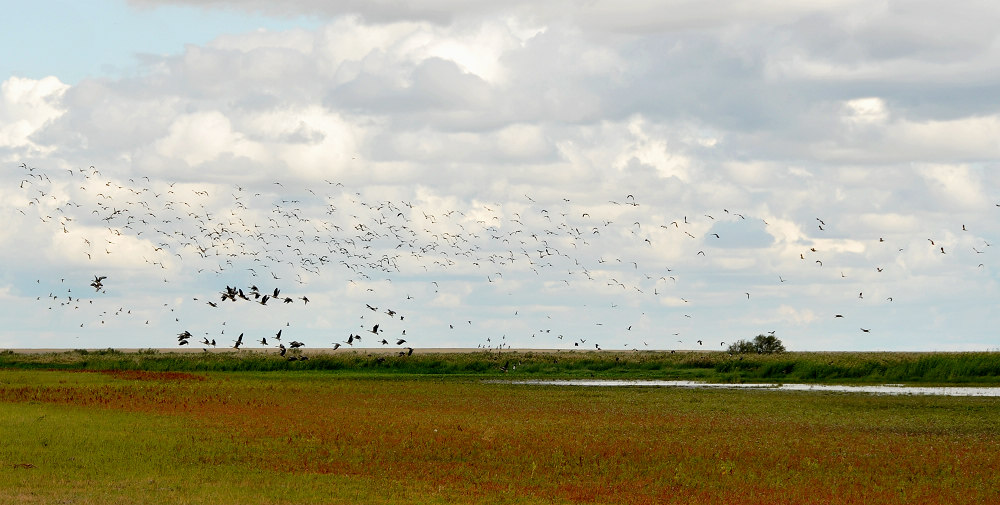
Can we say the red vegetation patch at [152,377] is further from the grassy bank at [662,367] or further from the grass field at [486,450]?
the grassy bank at [662,367]

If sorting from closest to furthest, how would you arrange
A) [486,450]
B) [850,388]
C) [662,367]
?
[486,450] → [850,388] → [662,367]

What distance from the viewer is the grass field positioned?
24984 millimetres

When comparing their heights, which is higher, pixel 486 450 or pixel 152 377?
pixel 152 377

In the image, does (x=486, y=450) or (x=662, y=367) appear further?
(x=662, y=367)

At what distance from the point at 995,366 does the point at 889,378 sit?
7784mm

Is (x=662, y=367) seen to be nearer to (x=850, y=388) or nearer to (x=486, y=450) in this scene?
(x=850, y=388)

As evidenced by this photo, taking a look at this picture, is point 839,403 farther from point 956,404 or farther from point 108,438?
point 108,438

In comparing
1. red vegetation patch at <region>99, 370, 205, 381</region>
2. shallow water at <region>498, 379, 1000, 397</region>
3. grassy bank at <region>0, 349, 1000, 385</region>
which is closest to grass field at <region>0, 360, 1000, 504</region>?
shallow water at <region>498, 379, 1000, 397</region>

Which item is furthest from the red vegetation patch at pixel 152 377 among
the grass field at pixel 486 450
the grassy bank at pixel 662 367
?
the grassy bank at pixel 662 367

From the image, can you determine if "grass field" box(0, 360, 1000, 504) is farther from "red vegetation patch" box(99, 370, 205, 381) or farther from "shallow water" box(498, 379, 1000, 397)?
"red vegetation patch" box(99, 370, 205, 381)

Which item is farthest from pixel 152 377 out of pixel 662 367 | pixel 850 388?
pixel 662 367

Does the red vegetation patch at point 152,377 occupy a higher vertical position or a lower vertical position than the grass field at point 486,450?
higher

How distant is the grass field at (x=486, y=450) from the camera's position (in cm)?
2498

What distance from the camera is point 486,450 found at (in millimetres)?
32500
